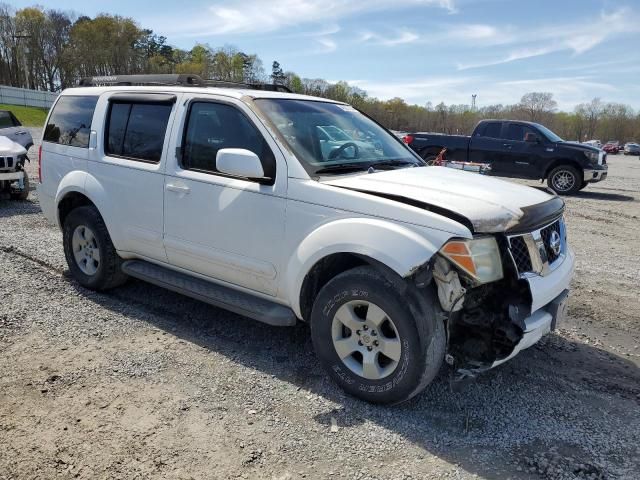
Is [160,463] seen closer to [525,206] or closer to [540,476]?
[540,476]

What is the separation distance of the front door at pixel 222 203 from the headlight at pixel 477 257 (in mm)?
1202

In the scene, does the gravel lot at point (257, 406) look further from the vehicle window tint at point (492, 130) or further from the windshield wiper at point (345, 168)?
the vehicle window tint at point (492, 130)

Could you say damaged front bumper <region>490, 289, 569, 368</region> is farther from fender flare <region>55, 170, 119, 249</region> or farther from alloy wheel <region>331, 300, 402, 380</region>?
fender flare <region>55, 170, 119, 249</region>

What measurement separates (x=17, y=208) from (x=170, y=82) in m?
6.57

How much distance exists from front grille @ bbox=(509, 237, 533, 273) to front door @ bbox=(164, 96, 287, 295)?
4.92ft

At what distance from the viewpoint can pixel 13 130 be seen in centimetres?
1408

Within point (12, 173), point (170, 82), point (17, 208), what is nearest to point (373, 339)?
point (170, 82)

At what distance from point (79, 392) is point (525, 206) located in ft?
10.3

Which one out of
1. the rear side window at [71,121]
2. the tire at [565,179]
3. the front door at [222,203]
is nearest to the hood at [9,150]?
the rear side window at [71,121]

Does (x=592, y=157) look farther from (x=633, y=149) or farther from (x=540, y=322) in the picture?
(x=633, y=149)

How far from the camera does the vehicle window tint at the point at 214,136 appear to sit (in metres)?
3.86

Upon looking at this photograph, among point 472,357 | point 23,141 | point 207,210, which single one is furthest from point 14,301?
point 23,141

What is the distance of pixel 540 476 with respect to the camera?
2746 millimetres

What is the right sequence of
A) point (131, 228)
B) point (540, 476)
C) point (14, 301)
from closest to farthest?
point (540, 476)
point (131, 228)
point (14, 301)
